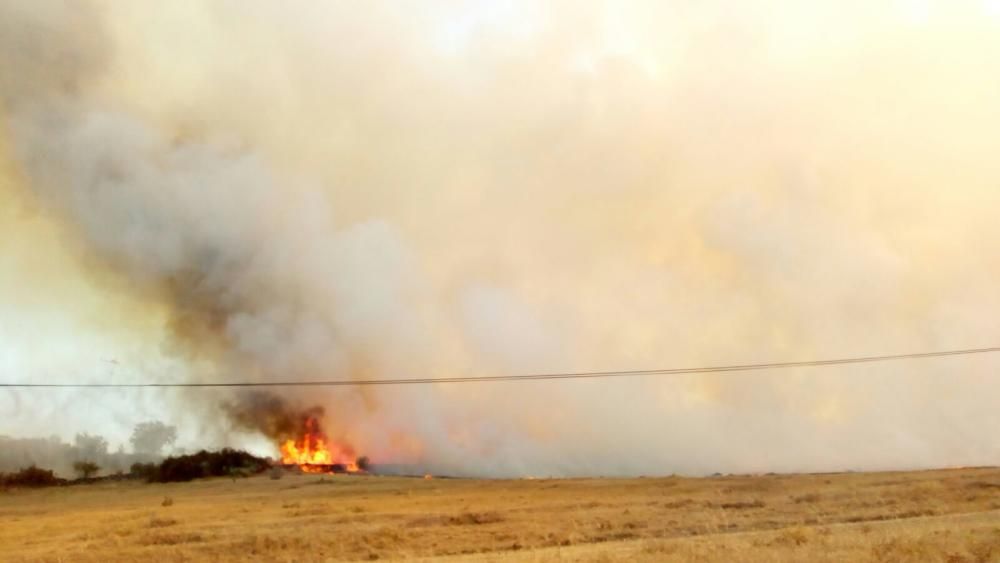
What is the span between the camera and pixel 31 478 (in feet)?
298

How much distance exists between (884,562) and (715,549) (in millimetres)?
6560

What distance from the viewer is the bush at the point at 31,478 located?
292 ft

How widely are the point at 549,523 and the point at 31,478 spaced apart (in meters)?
73.0

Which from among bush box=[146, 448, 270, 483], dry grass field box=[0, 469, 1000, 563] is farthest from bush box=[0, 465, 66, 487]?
dry grass field box=[0, 469, 1000, 563]

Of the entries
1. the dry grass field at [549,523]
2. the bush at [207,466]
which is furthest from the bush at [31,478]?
the dry grass field at [549,523]

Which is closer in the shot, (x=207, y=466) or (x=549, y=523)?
(x=549, y=523)

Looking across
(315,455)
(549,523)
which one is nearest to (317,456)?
(315,455)

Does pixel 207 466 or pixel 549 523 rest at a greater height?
pixel 207 466

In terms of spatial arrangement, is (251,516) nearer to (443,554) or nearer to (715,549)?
(443,554)

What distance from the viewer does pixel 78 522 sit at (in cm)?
5103

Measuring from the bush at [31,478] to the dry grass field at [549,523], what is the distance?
16623 millimetres

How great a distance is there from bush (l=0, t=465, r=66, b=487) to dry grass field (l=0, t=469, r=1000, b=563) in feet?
54.5

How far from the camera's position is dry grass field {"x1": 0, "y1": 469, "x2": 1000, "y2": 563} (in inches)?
1254

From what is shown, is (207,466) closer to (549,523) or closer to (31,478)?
(31,478)
